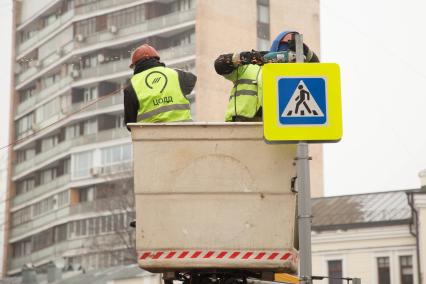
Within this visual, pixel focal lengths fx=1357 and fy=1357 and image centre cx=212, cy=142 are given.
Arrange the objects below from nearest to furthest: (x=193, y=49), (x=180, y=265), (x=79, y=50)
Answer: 1. (x=180, y=265)
2. (x=193, y=49)
3. (x=79, y=50)

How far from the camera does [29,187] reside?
326 feet

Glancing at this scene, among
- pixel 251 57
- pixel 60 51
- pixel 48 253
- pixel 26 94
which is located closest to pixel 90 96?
pixel 60 51

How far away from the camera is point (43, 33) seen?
97688 millimetres

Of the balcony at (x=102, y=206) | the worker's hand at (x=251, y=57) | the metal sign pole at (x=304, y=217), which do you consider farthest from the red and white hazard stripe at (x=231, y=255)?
the balcony at (x=102, y=206)

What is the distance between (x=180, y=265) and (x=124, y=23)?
80053 mm

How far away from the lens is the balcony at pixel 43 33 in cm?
9482

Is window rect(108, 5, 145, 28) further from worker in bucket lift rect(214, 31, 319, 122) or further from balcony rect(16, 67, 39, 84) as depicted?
worker in bucket lift rect(214, 31, 319, 122)

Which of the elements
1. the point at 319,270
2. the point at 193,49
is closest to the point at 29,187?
the point at 193,49

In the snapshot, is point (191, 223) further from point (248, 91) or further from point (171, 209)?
point (248, 91)

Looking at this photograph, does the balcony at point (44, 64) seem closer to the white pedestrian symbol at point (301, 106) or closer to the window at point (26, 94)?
the window at point (26, 94)

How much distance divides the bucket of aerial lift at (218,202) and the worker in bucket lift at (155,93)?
A: 83 centimetres

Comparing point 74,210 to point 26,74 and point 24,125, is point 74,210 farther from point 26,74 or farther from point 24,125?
point 26,74

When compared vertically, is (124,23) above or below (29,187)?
above

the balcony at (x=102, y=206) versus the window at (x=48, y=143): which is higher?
the window at (x=48, y=143)
